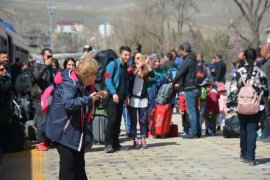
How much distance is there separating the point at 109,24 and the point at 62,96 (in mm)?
105196

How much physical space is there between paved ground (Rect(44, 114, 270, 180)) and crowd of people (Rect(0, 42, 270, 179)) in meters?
0.37

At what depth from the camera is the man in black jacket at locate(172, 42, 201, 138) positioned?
1370 cm

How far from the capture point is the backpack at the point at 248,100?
32.5 ft

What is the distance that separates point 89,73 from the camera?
7031 millimetres

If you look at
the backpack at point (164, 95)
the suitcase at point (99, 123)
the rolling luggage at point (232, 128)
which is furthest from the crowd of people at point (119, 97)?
the rolling luggage at point (232, 128)

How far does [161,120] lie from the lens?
13.9 metres

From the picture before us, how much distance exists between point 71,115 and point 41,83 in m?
5.37

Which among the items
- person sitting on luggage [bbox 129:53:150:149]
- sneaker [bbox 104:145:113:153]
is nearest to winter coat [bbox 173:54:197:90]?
person sitting on luggage [bbox 129:53:150:149]

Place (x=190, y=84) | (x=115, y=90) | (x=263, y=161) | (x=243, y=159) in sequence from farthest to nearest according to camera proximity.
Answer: (x=190, y=84) < (x=115, y=90) < (x=263, y=161) < (x=243, y=159)

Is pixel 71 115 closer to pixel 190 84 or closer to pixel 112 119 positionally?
pixel 112 119

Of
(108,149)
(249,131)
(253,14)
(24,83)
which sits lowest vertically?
(108,149)

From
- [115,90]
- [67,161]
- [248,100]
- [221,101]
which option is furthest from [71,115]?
[221,101]

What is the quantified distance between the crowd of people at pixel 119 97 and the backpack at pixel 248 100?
35 mm

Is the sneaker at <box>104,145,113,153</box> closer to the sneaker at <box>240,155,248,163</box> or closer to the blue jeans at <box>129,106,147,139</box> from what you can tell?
the blue jeans at <box>129,106,147,139</box>
